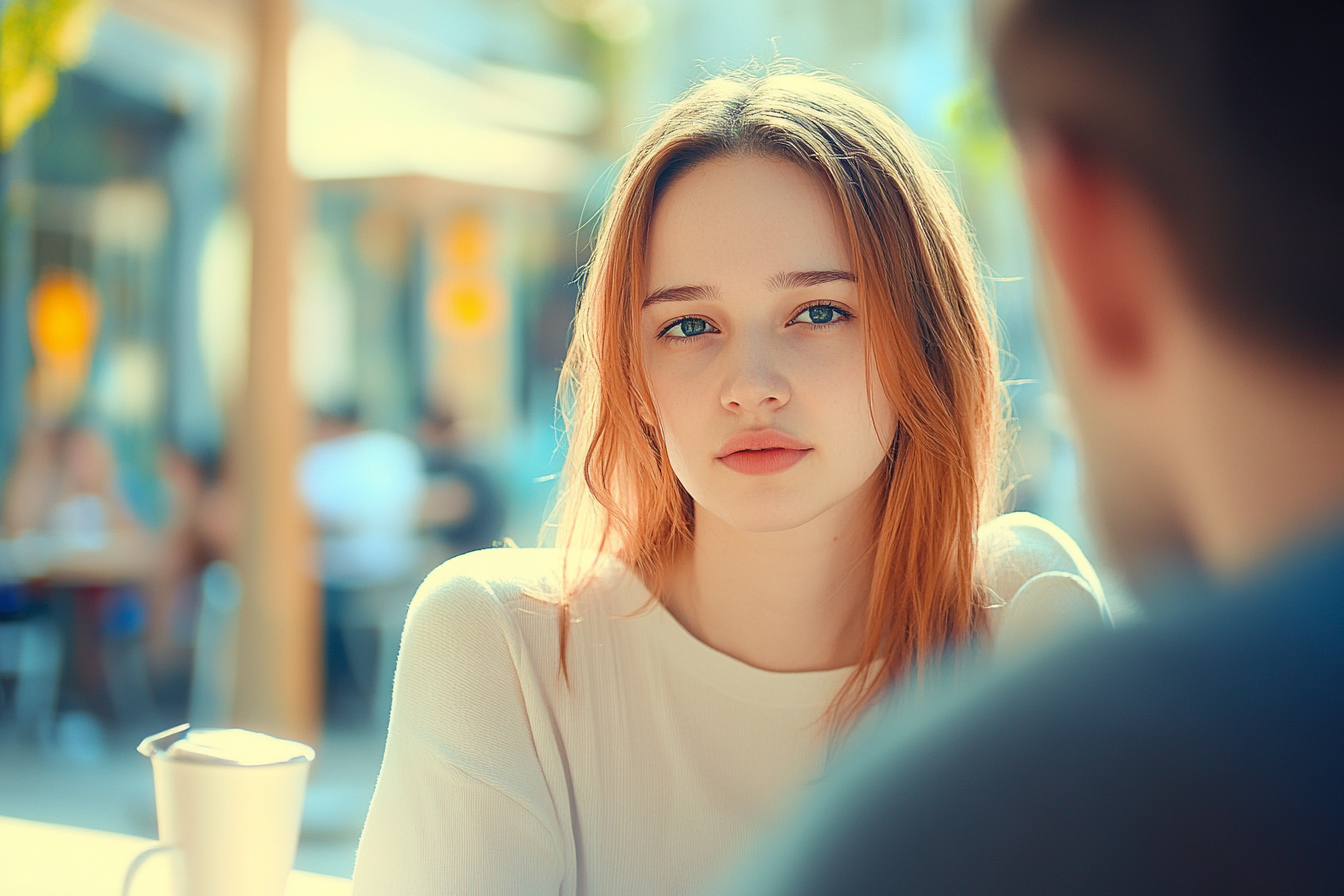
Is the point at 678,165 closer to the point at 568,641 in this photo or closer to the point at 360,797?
the point at 568,641

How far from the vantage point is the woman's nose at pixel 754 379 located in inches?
49.9

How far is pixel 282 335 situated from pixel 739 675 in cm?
295

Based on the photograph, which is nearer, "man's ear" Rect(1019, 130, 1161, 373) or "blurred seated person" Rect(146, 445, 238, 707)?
"man's ear" Rect(1019, 130, 1161, 373)

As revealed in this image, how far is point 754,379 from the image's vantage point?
4.16 feet

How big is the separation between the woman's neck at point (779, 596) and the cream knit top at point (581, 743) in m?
0.05

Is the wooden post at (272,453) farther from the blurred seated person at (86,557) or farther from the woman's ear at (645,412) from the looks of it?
the woman's ear at (645,412)

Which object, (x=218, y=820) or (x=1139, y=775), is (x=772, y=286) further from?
(x=1139, y=775)

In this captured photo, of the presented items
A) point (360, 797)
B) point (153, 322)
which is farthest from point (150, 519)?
point (360, 797)

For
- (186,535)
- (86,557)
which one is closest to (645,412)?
(86,557)

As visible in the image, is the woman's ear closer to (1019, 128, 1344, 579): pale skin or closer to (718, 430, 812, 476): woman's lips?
(718, 430, 812, 476): woman's lips

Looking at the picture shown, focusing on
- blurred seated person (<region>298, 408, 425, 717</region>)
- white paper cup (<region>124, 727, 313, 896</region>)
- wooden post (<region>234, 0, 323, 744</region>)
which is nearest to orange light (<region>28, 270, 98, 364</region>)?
blurred seated person (<region>298, 408, 425, 717</region>)

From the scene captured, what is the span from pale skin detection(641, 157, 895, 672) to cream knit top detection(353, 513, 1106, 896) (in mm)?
81

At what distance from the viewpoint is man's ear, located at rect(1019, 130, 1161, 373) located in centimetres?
43

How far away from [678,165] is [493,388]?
10.9m
